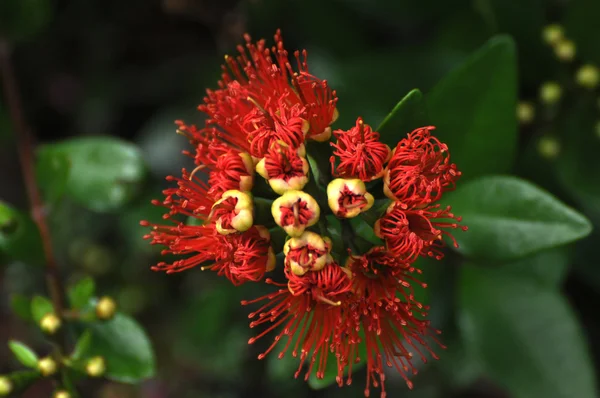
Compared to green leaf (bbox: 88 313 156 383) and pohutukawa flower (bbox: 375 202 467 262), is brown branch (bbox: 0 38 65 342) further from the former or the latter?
pohutukawa flower (bbox: 375 202 467 262)

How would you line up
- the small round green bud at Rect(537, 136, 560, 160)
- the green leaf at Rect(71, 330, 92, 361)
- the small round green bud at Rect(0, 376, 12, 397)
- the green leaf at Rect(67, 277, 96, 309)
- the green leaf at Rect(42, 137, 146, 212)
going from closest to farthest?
the small round green bud at Rect(0, 376, 12, 397), the green leaf at Rect(71, 330, 92, 361), the green leaf at Rect(67, 277, 96, 309), the small round green bud at Rect(537, 136, 560, 160), the green leaf at Rect(42, 137, 146, 212)

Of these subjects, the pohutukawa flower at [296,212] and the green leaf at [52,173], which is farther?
the green leaf at [52,173]

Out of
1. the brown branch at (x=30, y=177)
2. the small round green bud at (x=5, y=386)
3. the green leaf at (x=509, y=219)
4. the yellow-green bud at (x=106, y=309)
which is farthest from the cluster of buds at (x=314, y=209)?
the brown branch at (x=30, y=177)

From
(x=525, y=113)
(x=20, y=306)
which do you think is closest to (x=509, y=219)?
(x=525, y=113)

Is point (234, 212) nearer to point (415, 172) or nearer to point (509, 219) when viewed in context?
point (415, 172)

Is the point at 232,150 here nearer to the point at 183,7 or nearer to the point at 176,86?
the point at 183,7

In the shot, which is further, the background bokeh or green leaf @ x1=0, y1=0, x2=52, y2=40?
green leaf @ x1=0, y1=0, x2=52, y2=40

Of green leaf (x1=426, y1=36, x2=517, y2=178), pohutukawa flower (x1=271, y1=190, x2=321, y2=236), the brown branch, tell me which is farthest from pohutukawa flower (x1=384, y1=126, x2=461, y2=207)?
the brown branch

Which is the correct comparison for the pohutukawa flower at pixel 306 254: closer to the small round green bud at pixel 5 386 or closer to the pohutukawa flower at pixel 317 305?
the pohutukawa flower at pixel 317 305
